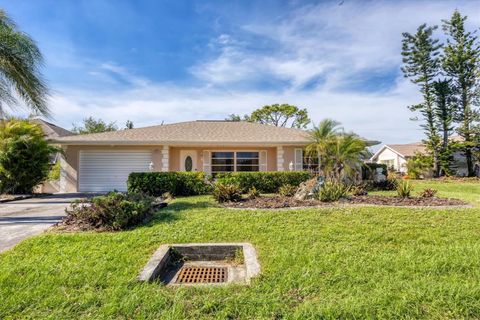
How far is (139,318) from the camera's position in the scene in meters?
2.56

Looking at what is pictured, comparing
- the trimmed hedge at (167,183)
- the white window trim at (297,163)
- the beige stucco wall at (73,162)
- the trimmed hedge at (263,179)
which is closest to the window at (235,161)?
the white window trim at (297,163)

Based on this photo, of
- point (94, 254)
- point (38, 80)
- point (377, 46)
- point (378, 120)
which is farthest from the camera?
point (378, 120)

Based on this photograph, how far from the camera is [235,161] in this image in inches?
661

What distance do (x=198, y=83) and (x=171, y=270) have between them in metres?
13.6

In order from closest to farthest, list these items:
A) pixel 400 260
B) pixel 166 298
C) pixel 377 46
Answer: pixel 166 298 → pixel 400 260 → pixel 377 46

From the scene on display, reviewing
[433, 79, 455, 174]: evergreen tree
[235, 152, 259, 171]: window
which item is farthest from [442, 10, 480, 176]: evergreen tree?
[235, 152, 259, 171]: window

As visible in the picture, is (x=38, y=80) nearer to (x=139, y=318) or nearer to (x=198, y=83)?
(x=198, y=83)

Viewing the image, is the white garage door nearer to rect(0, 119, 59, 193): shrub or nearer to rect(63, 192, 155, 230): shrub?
rect(0, 119, 59, 193): shrub

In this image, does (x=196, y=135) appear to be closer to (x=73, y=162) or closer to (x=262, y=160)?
(x=262, y=160)

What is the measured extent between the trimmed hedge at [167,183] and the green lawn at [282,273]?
18.5 ft

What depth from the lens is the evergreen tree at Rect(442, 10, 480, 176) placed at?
992 inches

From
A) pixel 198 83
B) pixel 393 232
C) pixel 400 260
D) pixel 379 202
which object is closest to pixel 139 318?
pixel 400 260

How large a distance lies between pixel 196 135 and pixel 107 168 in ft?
17.4

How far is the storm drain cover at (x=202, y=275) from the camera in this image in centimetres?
357
